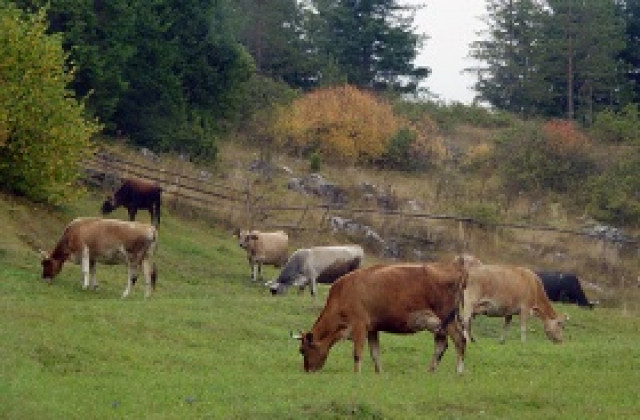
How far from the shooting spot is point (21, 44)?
117 ft

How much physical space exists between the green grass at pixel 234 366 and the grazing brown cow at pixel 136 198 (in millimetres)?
10795

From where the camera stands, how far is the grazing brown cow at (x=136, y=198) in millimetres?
41719

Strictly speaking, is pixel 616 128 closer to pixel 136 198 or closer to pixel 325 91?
pixel 325 91

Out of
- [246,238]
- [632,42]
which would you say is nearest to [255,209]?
[246,238]

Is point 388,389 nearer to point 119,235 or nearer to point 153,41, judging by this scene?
point 119,235

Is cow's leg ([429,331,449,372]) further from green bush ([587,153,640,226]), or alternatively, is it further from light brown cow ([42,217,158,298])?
green bush ([587,153,640,226])

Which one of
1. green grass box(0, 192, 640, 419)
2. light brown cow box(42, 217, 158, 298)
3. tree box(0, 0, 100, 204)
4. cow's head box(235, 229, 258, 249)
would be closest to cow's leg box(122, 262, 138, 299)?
light brown cow box(42, 217, 158, 298)

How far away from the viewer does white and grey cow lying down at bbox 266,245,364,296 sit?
3266 cm

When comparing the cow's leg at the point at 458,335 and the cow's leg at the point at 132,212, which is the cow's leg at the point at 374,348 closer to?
the cow's leg at the point at 458,335

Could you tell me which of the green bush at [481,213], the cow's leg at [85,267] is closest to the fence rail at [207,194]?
the green bush at [481,213]

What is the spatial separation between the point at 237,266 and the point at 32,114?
8.86m

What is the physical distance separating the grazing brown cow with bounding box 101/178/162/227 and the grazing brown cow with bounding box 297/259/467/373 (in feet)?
78.3

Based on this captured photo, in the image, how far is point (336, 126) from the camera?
211 feet

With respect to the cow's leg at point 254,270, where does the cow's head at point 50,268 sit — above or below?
above
